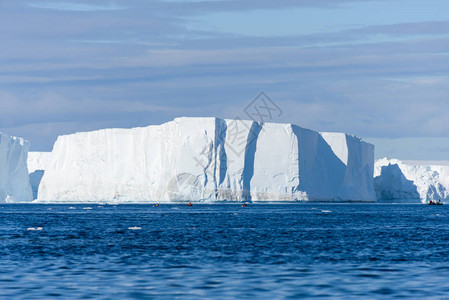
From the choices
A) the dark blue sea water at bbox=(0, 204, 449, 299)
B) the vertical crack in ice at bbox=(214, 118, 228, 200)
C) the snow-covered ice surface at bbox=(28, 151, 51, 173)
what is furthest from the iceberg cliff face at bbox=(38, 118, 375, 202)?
the dark blue sea water at bbox=(0, 204, 449, 299)

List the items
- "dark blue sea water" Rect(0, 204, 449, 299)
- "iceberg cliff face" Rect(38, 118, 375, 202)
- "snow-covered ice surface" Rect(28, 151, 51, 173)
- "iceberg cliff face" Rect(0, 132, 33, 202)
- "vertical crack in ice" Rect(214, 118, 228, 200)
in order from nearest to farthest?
"dark blue sea water" Rect(0, 204, 449, 299)
"vertical crack in ice" Rect(214, 118, 228, 200)
"iceberg cliff face" Rect(38, 118, 375, 202)
"iceberg cliff face" Rect(0, 132, 33, 202)
"snow-covered ice surface" Rect(28, 151, 51, 173)

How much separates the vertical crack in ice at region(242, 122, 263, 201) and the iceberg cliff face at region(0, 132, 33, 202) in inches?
1136

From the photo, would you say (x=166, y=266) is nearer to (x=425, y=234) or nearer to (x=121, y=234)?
(x=121, y=234)

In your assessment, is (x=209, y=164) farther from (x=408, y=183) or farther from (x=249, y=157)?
(x=408, y=183)

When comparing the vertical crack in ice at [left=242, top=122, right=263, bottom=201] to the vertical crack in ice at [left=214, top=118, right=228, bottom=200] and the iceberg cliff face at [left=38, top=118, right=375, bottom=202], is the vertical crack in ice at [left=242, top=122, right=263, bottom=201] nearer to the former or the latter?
the iceberg cliff face at [left=38, top=118, right=375, bottom=202]

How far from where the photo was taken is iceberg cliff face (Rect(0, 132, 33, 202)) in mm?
89938

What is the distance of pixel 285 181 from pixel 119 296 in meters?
65.5

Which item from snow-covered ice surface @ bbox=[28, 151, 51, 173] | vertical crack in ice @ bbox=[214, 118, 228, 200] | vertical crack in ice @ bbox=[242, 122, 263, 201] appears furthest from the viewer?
snow-covered ice surface @ bbox=[28, 151, 51, 173]

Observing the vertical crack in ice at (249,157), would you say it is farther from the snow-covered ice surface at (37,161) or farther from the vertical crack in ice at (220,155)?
the snow-covered ice surface at (37,161)

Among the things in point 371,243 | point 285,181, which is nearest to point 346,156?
point 285,181

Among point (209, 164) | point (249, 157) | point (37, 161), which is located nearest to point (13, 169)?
point (209, 164)

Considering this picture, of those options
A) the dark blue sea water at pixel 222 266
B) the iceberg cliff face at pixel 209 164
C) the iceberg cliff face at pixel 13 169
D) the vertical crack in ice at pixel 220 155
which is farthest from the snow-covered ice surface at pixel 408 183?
the dark blue sea water at pixel 222 266

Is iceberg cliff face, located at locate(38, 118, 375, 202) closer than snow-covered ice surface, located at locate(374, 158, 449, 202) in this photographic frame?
Yes

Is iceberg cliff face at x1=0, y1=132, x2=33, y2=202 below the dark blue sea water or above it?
above
